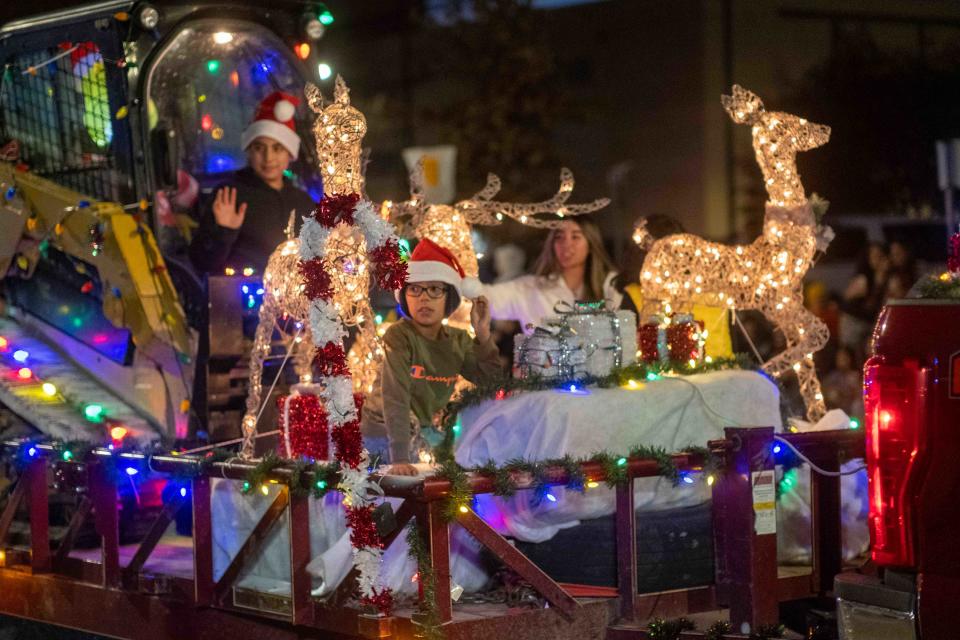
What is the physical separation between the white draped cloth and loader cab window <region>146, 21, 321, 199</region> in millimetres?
2466

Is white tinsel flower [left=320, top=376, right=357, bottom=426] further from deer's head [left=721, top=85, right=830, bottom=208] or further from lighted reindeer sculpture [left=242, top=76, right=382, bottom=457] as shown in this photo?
deer's head [left=721, top=85, right=830, bottom=208]

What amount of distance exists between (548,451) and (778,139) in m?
2.98

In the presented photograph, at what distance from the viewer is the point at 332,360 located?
6191 mm

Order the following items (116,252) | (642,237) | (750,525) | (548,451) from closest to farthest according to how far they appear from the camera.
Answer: (750,525) → (548,451) → (116,252) → (642,237)

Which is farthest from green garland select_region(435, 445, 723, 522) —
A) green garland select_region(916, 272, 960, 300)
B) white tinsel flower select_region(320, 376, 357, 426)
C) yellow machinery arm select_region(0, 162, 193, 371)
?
yellow machinery arm select_region(0, 162, 193, 371)

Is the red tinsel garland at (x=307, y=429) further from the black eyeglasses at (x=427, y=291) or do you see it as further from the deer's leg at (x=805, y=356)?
the deer's leg at (x=805, y=356)

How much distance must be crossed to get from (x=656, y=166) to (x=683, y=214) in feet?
4.31

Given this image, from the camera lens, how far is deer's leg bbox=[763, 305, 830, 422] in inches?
340

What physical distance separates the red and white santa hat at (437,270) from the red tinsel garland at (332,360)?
3.66 ft

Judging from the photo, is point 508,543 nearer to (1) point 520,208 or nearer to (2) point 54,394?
(1) point 520,208

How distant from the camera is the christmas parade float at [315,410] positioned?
6.29 metres

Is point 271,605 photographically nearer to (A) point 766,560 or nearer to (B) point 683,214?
(A) point 766,560

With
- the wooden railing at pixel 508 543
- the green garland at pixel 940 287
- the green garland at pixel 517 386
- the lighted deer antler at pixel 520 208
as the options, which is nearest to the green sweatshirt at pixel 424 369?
the green garland at pixel 517 386

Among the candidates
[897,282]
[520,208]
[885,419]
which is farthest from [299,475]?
[897,282]
